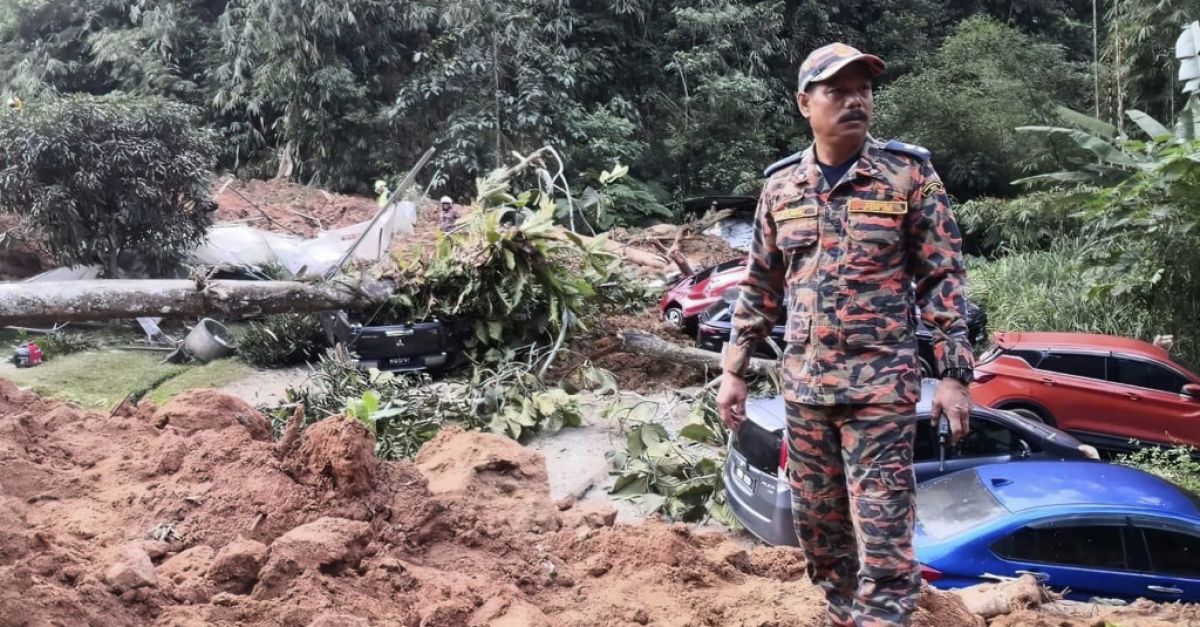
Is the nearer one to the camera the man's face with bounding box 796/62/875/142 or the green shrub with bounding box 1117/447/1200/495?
the man's face with bounding box 796/62/875/142

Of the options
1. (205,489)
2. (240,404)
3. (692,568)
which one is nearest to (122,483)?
(205,489)

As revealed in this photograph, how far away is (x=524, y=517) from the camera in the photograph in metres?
5.25

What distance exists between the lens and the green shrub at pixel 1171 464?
8.78 m

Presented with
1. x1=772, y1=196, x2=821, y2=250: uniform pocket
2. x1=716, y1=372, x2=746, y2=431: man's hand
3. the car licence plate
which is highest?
x1=772, y1=196, x2=821, y2=250: uniform pocket

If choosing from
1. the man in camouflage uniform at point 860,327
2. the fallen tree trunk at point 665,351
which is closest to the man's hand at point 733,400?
the man in camouflage uniform at point 860,327

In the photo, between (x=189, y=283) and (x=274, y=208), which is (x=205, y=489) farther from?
(x=274, y=208)

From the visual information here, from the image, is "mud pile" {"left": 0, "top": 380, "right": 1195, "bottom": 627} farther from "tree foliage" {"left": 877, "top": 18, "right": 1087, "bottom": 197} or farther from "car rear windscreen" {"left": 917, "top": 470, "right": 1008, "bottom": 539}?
"tree foliage" {"left": 877, "top": 18, "right": 1087, "bottom": 197}

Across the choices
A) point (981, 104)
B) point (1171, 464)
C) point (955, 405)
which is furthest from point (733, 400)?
point (981, 104)

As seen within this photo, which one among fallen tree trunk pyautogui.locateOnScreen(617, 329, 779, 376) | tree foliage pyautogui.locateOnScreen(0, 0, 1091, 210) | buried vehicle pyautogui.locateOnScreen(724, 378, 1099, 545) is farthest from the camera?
tree foliage pyautogui.locateOnScreen(0, 0, 1091, 210)

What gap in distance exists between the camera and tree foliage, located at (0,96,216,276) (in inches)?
559

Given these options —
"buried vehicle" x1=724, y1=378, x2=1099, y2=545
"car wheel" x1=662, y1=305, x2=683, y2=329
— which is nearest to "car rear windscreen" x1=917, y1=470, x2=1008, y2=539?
"buried vehicle" x1=724, y1=378, x2=1099, y2=545

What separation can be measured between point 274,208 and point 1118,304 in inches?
641

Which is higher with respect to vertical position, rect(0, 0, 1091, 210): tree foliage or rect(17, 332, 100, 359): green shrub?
rect(0, 0, 1091, 210): tree foliage

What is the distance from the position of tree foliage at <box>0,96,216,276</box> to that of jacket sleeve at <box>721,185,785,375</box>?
13415 millimetres
